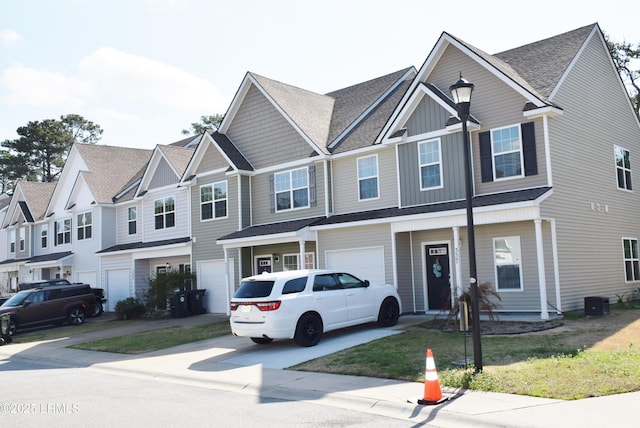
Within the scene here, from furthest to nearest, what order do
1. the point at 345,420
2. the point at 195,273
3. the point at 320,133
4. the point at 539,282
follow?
the point at 195,273
the point at 320,133
the point at 539,282
the point at 345,420

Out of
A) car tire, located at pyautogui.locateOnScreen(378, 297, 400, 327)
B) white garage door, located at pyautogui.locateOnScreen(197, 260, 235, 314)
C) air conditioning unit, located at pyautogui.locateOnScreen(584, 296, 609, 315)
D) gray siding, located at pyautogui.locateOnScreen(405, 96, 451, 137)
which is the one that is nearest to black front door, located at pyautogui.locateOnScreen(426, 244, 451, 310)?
car tire, located at pyautogui.locateOnScreen(378, 297, 400, 327)

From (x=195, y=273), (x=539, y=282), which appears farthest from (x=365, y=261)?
(x=195, y=273)

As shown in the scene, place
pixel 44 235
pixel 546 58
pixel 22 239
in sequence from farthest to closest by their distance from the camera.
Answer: pixel 22 239 < pixel 44 235 < pixel 546 58

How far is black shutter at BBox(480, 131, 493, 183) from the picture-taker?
18000mm

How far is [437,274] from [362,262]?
103 inches

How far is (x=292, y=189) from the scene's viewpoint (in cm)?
2361

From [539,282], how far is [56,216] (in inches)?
1217

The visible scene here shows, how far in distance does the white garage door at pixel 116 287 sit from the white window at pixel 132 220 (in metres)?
2.18

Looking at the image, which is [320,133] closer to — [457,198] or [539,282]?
[457,198]

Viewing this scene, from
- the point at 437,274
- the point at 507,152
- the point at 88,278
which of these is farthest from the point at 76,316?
the point at 507,152

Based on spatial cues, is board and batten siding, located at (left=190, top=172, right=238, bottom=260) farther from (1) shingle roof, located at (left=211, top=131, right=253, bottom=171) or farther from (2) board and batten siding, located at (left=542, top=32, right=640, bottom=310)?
(2) board and batten siding, located at (left=542, top=32, right=640, bottom=310)

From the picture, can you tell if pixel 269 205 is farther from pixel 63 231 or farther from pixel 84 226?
pixel 63 231

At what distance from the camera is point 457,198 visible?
1852 centimetres

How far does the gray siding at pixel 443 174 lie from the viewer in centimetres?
1852
